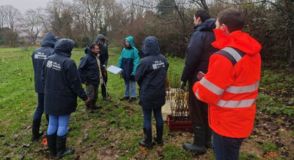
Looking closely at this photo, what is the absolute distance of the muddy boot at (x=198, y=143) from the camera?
5.28 meters

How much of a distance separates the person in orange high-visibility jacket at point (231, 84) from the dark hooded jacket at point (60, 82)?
263 centimetres

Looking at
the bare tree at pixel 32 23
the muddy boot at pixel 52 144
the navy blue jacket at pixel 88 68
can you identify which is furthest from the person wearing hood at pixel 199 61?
the bare tree at pixel 32 23

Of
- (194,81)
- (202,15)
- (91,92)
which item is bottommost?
(91,92)

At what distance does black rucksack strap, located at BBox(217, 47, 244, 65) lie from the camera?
3.20m

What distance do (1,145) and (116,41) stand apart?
23648mm

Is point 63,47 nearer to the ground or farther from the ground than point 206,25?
nearer to the ground

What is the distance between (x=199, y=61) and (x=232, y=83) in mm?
1703

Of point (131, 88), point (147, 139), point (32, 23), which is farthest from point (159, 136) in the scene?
point (32, 23)

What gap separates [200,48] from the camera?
15.9ft

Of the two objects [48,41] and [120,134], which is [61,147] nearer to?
[120,134]

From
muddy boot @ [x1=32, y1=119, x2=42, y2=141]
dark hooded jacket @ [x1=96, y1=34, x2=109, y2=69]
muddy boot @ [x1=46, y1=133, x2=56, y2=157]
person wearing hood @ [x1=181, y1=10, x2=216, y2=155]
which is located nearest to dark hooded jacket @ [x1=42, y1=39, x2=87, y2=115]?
muddy boot @ [x1=46, y1=133, x2=56, y2=157]

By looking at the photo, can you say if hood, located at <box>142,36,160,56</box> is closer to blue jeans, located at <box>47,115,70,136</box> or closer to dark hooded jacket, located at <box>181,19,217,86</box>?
dark hooded jacket, located at <box>181,19,217,86</box>

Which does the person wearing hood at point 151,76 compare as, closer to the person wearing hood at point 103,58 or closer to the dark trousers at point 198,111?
the dark trousers at point 198,111

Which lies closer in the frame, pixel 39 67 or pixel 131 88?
pixel 39 67
